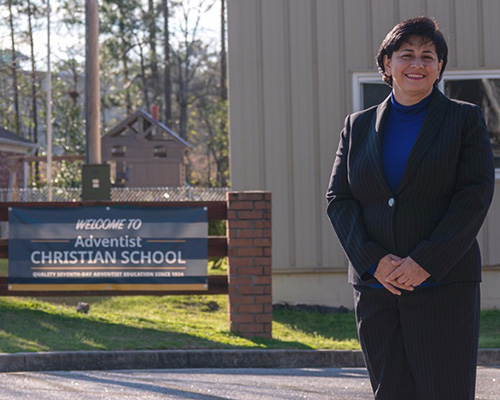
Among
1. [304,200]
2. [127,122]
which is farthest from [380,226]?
[127,122]

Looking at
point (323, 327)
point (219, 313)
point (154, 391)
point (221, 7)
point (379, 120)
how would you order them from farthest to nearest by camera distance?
point (221, 7) < point (219, 313) < point (323, 327) < point (154, 391) < point (379, 120)

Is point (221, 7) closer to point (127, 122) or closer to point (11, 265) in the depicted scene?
point (127, 122)

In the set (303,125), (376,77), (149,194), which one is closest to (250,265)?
(303,125)

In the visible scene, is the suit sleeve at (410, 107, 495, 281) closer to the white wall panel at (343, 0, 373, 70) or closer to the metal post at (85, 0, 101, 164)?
the white wall panel at (343, 0, 373, 70)

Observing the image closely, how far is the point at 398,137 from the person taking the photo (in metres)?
3.51

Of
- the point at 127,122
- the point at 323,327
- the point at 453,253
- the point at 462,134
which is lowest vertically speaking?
the point at 323,327

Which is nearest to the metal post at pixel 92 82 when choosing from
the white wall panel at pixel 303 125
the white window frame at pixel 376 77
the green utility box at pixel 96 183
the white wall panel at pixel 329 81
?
the green utility box at pixel 96 183

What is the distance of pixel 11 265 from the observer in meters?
A: 9.70

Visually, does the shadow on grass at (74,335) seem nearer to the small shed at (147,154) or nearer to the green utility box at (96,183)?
the green utility box at (96,183)

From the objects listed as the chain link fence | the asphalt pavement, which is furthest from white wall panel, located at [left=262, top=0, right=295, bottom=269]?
the chain link fence

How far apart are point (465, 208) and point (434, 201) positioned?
117 mm

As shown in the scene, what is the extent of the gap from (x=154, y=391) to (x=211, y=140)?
39408 mm

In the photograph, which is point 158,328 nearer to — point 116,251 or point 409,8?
point 116,251

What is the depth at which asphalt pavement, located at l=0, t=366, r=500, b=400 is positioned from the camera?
6617 mm
